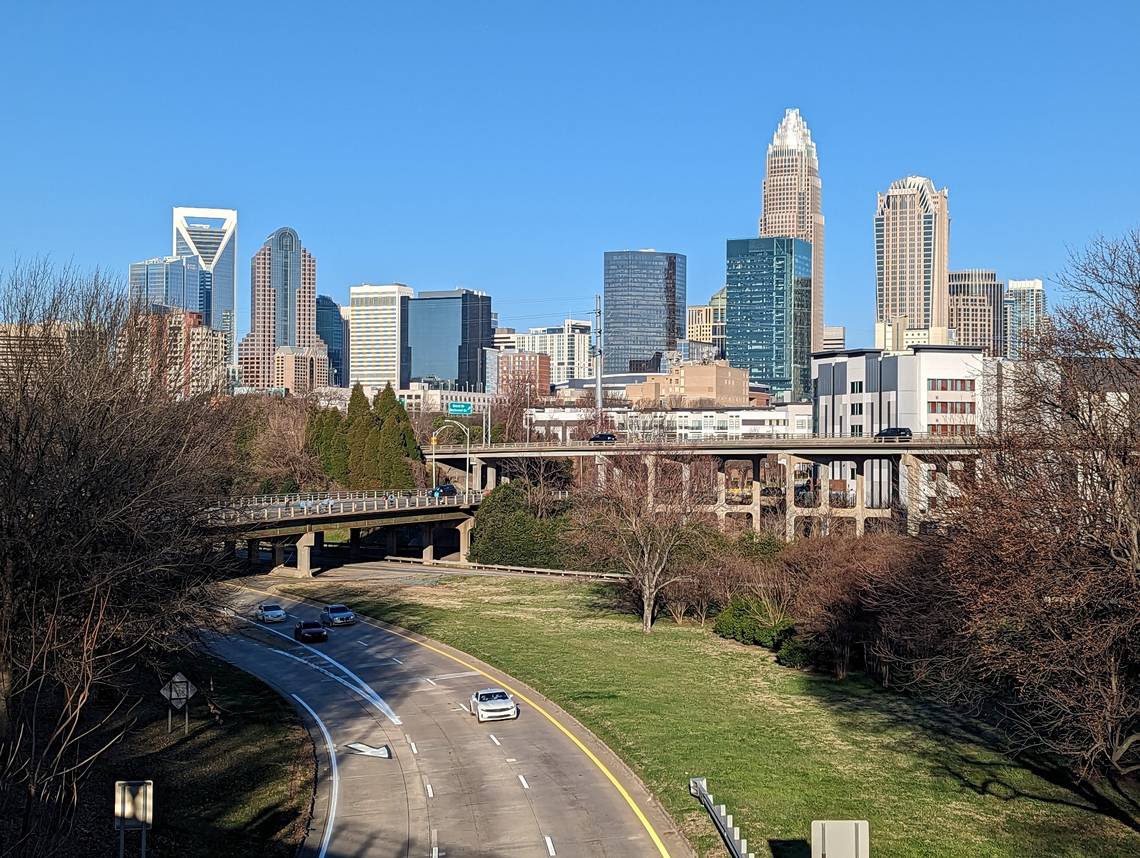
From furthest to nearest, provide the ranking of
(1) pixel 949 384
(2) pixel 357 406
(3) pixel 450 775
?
(2) pixel 357 406
(1) pixel 949 384
(3) pixel 450 775

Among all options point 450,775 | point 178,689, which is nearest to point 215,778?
point 178,689

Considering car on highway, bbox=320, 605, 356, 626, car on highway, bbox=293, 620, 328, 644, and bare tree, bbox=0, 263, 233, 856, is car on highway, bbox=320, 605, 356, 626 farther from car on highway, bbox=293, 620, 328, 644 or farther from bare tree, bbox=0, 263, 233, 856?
bare tree, bbox=0, 263, 233, 856

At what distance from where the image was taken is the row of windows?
374ft

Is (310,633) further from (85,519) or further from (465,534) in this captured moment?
(465,534)

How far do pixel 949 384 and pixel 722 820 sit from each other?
315 feet

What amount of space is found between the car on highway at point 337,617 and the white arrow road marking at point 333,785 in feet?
59.6

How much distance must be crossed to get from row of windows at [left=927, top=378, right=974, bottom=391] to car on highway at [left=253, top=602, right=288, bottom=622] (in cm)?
7329

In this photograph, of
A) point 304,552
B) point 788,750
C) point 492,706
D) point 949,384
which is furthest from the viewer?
point 949,384

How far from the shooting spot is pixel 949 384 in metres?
115

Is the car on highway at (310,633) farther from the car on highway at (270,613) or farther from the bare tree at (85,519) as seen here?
the bare tree at (85,519)

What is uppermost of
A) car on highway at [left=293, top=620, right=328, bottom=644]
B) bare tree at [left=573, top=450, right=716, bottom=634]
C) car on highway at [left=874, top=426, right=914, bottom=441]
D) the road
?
car on highway at [left=874, top=426, right=914, bottom=441]

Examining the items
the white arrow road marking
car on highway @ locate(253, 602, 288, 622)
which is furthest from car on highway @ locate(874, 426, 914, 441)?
the white arrow road marking

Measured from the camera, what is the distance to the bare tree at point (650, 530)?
60969 millimetres

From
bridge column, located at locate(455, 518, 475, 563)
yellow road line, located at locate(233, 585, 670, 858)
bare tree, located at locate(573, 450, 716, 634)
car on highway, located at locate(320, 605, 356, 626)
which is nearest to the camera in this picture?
yellow road line, located at locate(233, 585, 670, 858)
